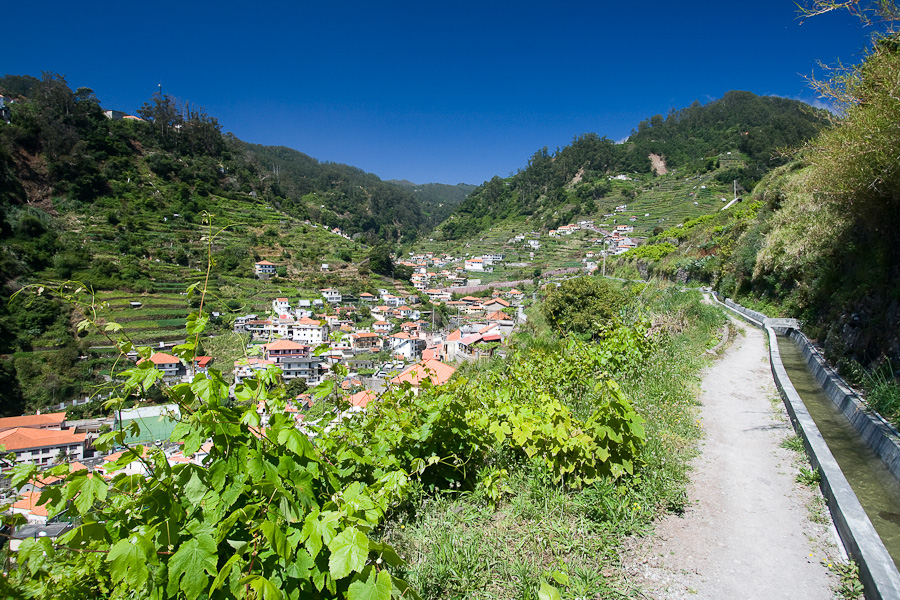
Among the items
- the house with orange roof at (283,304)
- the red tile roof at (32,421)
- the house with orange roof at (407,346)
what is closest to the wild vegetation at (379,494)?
the red tile roof at (32,421)

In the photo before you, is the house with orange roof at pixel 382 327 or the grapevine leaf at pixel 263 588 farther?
the house with orange roof at pixel 382 327

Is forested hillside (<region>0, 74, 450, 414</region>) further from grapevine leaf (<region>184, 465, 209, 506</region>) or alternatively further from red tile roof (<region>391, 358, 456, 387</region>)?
grapevine leaf (<region>184, 465, 209, 506</region>)

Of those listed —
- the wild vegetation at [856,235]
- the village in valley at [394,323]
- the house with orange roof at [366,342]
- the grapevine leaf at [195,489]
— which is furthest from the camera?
the house with orange roof at [366,342]

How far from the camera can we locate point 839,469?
268 cm

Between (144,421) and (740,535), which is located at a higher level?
(144,421)

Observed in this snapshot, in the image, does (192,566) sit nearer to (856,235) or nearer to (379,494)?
(379,494)

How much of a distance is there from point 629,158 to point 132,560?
4133 inches

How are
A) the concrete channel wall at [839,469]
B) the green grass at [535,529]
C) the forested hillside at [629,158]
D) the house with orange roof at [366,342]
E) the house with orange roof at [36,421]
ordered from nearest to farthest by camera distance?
the concrete channel wall at [839,469], the green grass at [535,529], the house with orange roof at [36,421], the house with orange roof at [366,342], the forested hillside at [629,158]

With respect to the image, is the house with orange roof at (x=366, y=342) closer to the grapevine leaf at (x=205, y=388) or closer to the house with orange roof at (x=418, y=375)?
the house with orange roof at (x=418, y=375)

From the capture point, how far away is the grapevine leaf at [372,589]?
1.10 meters

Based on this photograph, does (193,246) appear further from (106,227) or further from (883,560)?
(883,560)

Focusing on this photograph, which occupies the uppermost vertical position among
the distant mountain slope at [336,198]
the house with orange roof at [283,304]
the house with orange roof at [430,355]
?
the distant mountain slope at [336,198]

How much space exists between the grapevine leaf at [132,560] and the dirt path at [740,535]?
2.10m

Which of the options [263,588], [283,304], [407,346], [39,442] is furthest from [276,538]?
[283,304]
